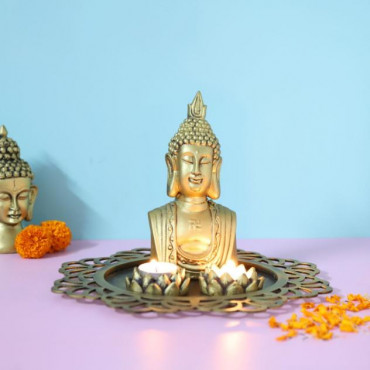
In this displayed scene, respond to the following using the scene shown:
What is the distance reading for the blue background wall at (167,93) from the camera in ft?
6.52

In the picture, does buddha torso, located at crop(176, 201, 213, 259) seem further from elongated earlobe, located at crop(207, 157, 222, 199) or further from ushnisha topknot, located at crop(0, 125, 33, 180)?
ushnisha topknot, located at crop(0, 125, 33, 180)

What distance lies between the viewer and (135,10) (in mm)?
1981

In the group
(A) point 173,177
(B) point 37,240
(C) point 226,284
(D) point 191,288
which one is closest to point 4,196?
(B) point 37,240

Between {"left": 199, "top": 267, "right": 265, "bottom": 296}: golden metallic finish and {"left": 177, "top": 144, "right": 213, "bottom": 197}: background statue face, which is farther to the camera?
{"left": 177, "top": 144, "right": 213, "bottom": 197}: background statue face

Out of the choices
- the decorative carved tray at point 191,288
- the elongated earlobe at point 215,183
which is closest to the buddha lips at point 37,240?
the decorative carved tray at point 191,288

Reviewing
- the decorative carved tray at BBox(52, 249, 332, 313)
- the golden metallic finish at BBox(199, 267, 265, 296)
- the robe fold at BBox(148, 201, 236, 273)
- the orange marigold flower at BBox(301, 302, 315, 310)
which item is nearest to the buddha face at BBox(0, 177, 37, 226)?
the decorative carved tray at BBox(52, 249, 332, 313)

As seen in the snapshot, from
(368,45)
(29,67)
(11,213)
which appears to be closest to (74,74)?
(29,67)

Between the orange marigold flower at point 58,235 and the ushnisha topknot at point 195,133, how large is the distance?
55 cm

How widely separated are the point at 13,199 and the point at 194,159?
26.3 inches

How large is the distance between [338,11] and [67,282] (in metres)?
1.34

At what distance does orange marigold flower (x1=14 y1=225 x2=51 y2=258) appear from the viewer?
169cm

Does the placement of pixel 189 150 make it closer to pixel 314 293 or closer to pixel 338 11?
pixel 314 293

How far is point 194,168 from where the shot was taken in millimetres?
1404

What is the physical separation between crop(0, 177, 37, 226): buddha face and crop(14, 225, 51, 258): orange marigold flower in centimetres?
8
